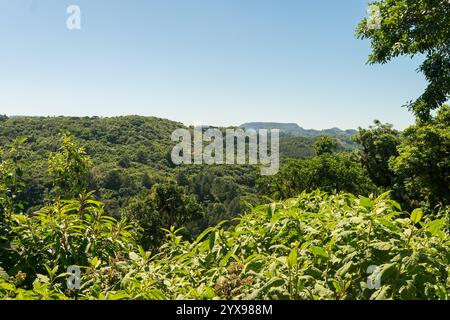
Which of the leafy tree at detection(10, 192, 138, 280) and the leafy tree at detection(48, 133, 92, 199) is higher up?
the leafy tree at detection(48, 133, 92, 199)

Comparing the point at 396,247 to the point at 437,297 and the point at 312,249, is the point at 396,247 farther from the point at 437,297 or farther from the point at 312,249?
the point at 312,249

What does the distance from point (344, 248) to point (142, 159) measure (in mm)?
145595

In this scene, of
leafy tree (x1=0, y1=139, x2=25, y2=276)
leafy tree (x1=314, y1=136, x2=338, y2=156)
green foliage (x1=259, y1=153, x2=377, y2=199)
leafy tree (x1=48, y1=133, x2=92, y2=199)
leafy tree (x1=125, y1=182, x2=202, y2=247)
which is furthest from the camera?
leafy tree (x1=314, y1=136, x2=338, y2=156)

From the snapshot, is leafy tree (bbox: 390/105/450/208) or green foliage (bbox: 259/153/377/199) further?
green foliage (bbox: 259/153/377/199)

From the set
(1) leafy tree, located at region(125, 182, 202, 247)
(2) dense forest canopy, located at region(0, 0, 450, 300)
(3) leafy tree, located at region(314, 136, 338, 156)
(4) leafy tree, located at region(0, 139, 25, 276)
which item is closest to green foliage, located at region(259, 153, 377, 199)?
(3) leafy tree, located at region(314, 136, 338, 156)

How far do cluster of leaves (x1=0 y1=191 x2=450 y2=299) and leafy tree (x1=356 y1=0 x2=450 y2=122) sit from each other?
854 cm

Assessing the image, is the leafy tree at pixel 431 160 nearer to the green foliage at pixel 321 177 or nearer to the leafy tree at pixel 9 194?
the green foliage at pixel 321 177

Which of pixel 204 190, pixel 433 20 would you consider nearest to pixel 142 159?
pixel 204 190

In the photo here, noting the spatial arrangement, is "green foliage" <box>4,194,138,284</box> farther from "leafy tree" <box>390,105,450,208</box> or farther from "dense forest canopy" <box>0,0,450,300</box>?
"leafy tree" <box>390,105,450,208</box>

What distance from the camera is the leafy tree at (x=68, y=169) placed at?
920cm

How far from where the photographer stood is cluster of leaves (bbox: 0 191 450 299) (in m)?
1.88

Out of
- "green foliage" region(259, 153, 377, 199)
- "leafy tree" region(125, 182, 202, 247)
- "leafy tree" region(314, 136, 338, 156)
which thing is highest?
"leafy tree" region(314, 136, 338, 156)

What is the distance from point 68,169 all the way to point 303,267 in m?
8.20

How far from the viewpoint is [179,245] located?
2.96 metres
